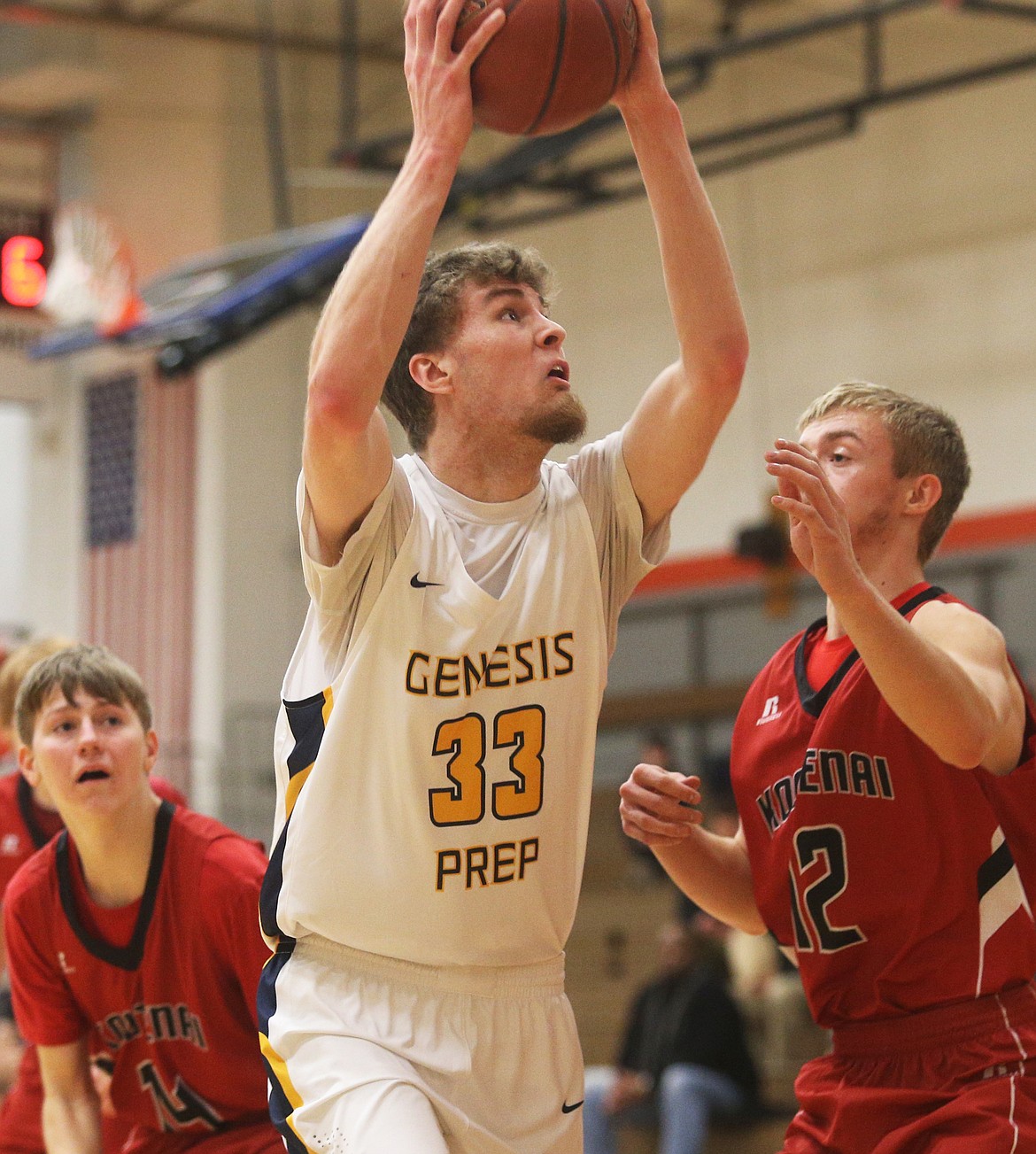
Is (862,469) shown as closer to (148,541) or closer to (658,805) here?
(658,805)

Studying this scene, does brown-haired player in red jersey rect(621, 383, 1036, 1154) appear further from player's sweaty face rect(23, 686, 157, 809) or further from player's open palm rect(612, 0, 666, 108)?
player's sweaty face rect(23, 686, 157, 809)

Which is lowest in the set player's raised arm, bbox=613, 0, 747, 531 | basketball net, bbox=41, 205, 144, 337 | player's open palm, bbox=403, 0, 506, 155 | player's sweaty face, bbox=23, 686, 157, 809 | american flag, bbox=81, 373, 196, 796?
player's sweaty face, bbox=23, 686, 157, 809

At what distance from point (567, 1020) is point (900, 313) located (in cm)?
1188

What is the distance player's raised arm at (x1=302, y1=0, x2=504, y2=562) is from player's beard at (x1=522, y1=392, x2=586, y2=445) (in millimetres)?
324

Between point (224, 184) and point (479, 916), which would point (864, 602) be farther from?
point (224, 184)

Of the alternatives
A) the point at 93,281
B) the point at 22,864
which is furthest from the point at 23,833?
the point at 93,281

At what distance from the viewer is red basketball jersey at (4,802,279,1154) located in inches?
159

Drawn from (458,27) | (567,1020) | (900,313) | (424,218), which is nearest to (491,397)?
(424,218)

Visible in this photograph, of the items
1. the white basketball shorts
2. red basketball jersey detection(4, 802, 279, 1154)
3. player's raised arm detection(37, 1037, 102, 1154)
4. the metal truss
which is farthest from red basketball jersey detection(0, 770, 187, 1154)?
the metal truss

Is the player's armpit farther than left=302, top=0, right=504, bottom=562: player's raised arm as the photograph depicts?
Yes

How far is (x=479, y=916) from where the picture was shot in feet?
10.6

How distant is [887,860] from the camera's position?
11.5 feet

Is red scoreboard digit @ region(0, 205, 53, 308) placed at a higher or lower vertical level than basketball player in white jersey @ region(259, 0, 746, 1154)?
higher

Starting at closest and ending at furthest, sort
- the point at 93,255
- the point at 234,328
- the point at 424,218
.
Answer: the point at 424,218, the point at 234,328, the point at 93,255
